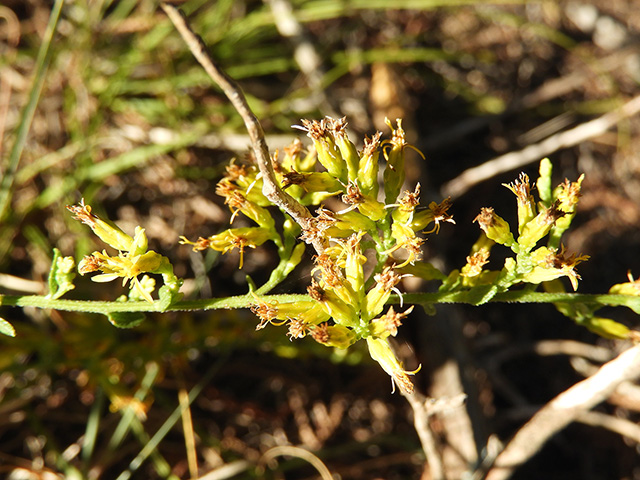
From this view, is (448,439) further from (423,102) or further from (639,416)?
(423,102)

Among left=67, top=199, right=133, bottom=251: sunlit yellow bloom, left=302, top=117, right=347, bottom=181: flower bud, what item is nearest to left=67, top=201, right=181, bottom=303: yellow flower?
left=67, top=199, right=133, bottom=251: sunlit yellow bloom

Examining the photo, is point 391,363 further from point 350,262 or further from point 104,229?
point 104,229

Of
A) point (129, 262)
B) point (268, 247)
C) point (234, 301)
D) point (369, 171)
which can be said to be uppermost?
point (369, 171)

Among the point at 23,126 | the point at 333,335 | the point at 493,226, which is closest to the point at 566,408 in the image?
the point at 493,226

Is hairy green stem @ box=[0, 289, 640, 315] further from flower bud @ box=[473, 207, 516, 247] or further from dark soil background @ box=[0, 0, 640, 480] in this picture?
dark soil background @ box=[0, 0, 640, 480]

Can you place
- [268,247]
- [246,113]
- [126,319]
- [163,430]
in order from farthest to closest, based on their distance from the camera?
1. [268,247]
2. [163,430]
3. [126,319]
4. [246,113]

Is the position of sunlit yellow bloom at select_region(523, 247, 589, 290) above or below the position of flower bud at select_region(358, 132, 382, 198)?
below
